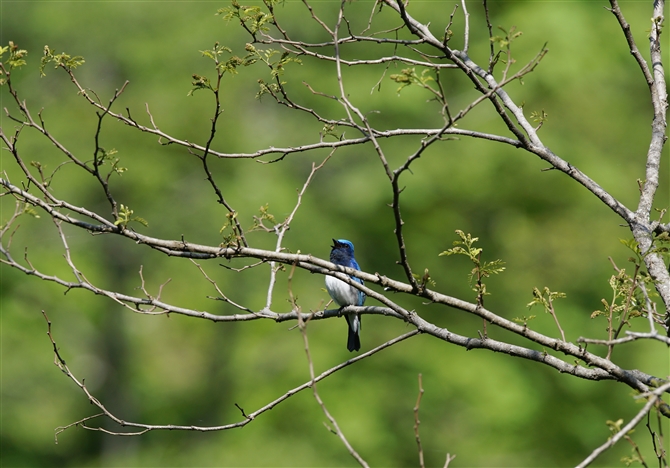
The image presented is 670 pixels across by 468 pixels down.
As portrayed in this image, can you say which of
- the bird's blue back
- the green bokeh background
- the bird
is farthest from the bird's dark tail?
the green bokeh background

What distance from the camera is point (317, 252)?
1411cm

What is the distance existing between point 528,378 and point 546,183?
3829 millimetres

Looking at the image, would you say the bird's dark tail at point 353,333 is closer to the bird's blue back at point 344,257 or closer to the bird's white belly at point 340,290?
the bird's blue back at point 344,257

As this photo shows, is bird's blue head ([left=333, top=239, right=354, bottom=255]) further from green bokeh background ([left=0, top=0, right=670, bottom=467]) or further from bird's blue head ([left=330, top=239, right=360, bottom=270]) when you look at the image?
green bokeh background ([left=0, top=0, right=670, bottom=467])

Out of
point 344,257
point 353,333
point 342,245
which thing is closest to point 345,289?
point 344,257

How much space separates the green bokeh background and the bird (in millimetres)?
4511

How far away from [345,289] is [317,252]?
6.46 metres

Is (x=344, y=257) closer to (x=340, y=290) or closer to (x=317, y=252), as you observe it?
(x=340, y=290)

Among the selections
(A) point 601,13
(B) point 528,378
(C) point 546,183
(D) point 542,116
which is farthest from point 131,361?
(A) point 601,13

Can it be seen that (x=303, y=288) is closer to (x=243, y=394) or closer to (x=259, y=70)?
(x=243, y=394)

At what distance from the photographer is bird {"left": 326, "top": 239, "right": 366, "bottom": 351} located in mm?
7609

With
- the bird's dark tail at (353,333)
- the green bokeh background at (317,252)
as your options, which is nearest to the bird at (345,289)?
the bird's dark tail at (353,333)

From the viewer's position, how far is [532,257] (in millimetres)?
13812

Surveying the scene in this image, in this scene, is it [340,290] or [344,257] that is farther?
[344,257]
